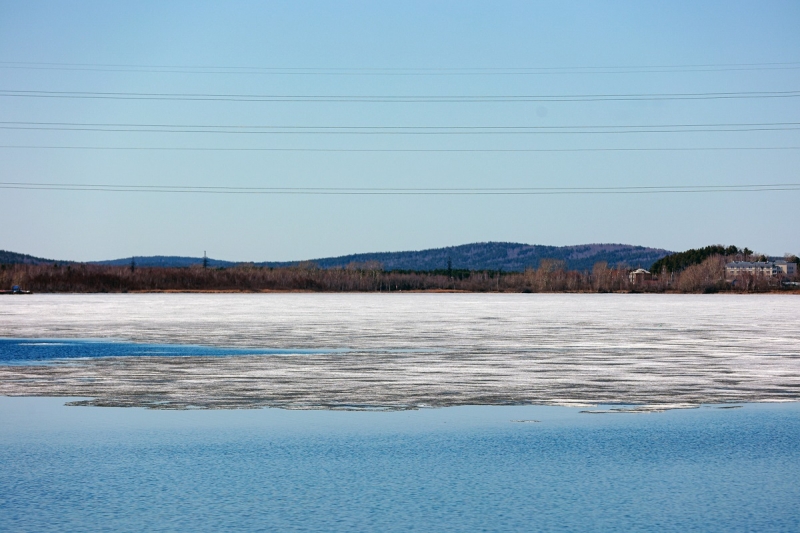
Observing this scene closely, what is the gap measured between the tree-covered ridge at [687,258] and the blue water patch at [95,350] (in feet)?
451

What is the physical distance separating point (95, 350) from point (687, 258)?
158457mm

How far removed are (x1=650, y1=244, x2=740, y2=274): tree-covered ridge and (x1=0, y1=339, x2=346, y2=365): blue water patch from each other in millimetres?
137603

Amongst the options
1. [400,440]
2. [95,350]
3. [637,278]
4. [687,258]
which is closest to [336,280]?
[637,278]

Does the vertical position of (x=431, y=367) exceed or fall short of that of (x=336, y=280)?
it falls short

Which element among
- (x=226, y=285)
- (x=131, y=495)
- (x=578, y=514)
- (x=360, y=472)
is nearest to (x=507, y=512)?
(x=578, y=514)

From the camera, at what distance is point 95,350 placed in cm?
1798

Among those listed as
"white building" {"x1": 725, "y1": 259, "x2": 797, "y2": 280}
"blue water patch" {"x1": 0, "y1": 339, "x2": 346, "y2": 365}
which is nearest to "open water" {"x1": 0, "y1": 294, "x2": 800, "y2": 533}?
"blue water patch" {"x1": 0, "y1": 339, "x2": 346, "y2": 365}

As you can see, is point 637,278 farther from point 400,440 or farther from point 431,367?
point 400,440

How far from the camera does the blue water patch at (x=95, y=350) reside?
16.6 m

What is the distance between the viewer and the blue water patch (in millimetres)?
16641

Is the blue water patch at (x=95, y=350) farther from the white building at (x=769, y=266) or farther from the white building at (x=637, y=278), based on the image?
the white building at (x=769, y=266)

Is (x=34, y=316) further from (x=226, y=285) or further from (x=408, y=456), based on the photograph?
(x=226, y=285)

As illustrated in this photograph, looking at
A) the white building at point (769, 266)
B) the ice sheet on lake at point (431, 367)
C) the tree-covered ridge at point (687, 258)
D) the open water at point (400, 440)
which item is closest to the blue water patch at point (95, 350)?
the open water at point (400, 440)

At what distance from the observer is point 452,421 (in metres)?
9.64
